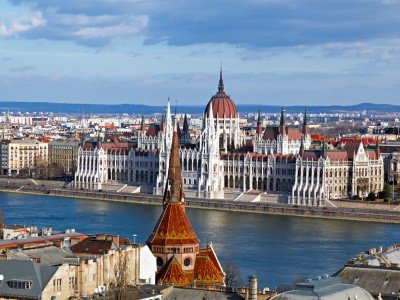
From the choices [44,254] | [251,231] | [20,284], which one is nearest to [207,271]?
[44,254]

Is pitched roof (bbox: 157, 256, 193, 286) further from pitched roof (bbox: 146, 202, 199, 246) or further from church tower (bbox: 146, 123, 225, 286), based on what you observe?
pitched roof (bbox: 146, 202, 199, 246)

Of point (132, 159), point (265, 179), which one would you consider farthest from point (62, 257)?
point (132, 159)

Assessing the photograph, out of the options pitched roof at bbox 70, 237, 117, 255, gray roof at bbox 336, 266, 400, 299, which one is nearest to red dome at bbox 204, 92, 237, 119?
pitched roof at bbox 70, 237, 117, 255

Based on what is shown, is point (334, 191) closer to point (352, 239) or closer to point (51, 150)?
point (352, 239)

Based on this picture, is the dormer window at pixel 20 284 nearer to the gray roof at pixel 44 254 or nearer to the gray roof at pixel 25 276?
the gray roof at pixel 25 276

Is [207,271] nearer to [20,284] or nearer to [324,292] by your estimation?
[20,284]

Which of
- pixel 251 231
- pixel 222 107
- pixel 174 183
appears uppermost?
pixel 222 107
